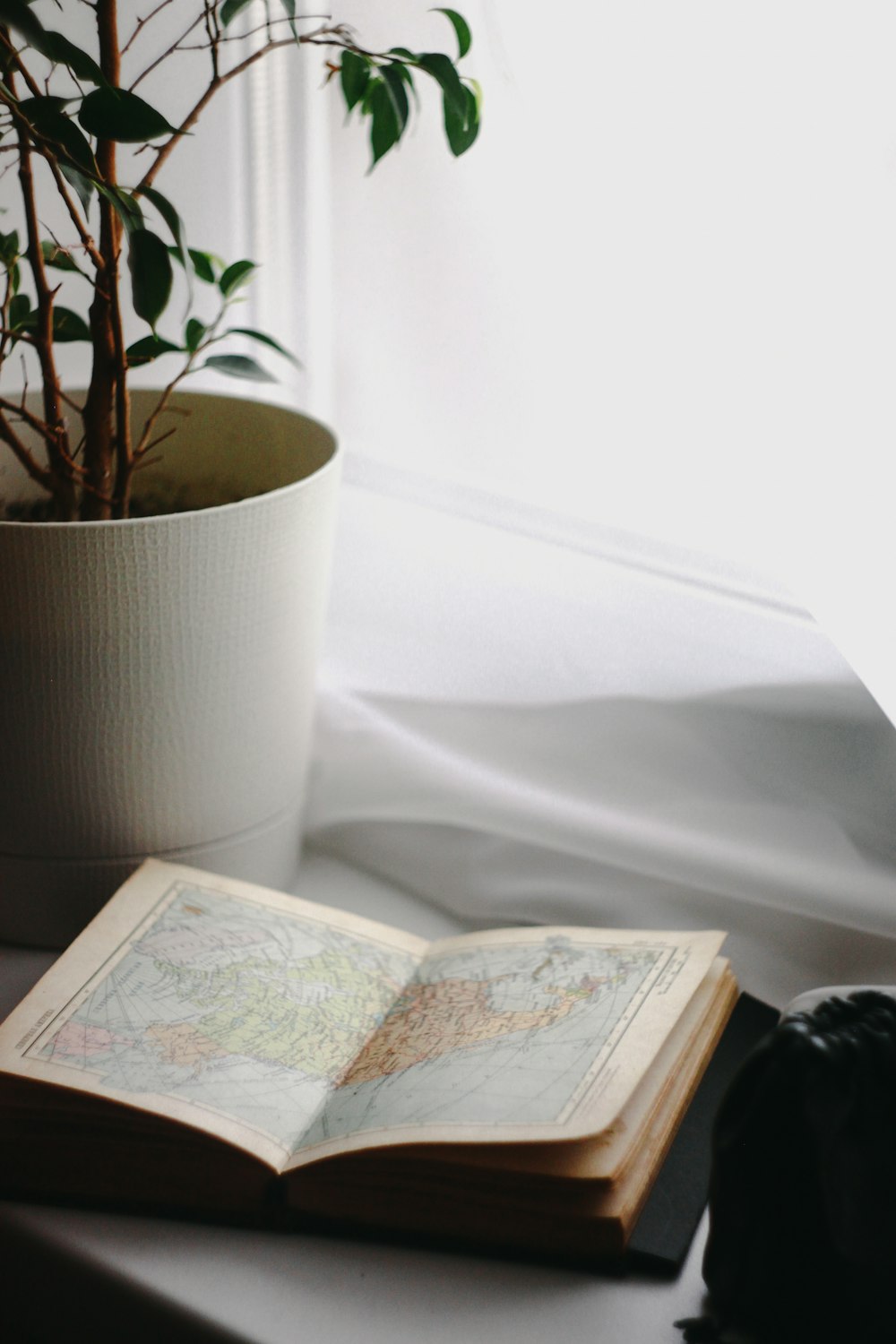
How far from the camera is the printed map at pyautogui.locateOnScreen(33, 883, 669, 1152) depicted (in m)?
0.61

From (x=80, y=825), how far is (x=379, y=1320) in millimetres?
348

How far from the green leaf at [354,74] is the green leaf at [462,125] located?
0.16 ft

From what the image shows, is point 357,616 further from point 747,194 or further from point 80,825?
point 747,194

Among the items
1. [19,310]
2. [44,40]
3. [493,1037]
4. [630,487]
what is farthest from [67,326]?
[493,1037]

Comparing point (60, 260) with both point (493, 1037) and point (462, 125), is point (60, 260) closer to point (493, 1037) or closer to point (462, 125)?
point (462, 125)

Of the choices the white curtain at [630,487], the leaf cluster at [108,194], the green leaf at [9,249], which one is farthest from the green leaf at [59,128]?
the white curtain at [630,487]

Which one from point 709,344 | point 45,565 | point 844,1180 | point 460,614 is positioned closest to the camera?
point 844,1180

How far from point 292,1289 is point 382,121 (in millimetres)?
608

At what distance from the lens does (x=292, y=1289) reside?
581mm

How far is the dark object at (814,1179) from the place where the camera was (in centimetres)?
50

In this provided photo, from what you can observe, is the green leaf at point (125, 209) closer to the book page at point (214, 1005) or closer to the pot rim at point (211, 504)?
the pot rim at point (211, 504)

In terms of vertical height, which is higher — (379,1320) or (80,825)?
(80,825)

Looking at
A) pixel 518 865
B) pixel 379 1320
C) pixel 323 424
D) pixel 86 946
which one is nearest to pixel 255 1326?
pixel 379 1320

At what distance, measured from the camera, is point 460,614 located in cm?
100
